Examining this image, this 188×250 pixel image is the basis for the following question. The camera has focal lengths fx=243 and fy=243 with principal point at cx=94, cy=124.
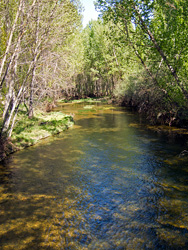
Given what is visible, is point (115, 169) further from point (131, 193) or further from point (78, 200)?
point (78, 200)

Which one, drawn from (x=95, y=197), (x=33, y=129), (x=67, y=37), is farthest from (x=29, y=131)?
(x=95, y=197)

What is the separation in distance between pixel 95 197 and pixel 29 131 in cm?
1036

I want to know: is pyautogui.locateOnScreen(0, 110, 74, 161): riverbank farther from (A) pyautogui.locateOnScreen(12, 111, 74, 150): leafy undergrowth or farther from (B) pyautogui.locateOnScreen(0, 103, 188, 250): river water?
(B) pyautogui.locateOnScreen(0, 103, 188, 250): river water

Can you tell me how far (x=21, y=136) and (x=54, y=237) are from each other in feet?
34.7

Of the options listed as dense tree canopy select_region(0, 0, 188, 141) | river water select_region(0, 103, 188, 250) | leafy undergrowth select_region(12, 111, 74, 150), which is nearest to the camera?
river water select_region(0, 103, 188, 250)

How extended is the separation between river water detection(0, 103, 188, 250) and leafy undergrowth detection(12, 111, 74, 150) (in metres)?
1.15

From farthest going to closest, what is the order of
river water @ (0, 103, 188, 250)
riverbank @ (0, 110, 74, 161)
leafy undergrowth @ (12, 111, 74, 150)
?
leafy undergrowth @ (12, 111, 74, 150) < riverbank @ (0, 110, 74, 161) < river water @ (0, 103, 188, 250)

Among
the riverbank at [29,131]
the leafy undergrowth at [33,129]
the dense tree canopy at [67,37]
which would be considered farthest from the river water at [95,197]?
the dense tree canopy at [67,37]

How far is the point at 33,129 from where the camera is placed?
1841cm

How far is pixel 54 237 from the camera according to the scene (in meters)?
6.45

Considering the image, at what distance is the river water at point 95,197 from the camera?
20.9ft

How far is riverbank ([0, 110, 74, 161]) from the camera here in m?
13.9

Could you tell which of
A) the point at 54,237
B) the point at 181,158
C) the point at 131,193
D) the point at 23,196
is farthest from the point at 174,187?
the point at 23,196

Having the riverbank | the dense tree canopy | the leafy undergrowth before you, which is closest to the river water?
the riverbank
